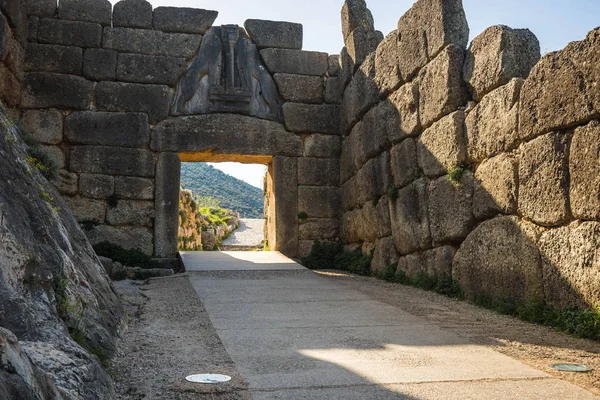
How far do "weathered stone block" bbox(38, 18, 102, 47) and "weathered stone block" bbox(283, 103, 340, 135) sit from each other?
3.28 meters

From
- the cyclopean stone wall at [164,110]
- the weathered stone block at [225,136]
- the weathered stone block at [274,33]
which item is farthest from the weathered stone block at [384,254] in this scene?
the weathered stone block at [274,33]

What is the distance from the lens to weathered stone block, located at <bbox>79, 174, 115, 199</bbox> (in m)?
9.59

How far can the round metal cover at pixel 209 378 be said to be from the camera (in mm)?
3207

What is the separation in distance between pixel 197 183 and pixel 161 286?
66.2m

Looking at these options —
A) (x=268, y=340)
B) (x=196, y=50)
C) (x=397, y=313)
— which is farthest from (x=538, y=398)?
(x=196, y=50)

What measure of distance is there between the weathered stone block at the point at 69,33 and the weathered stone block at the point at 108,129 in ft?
3.78

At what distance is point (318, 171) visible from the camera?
1064 cm

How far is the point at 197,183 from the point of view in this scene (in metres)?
→ 72.8

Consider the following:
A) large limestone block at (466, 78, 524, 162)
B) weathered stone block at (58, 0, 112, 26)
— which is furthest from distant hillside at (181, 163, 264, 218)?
large limestone block at (466, 78, 524, 162)

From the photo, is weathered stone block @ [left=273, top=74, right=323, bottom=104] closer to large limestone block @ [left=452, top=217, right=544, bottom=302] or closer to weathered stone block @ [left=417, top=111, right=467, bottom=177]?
weathered stone block @ [left=417, top=111, right=467, bottom=177]

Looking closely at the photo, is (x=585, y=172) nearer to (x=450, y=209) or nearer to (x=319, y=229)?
(x=450, y=209)

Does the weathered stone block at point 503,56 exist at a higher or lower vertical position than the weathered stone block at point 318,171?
higher

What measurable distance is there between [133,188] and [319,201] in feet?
10.1

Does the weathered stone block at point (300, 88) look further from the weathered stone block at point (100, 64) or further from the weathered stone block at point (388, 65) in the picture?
the weathered stone block at point (100, 64)
